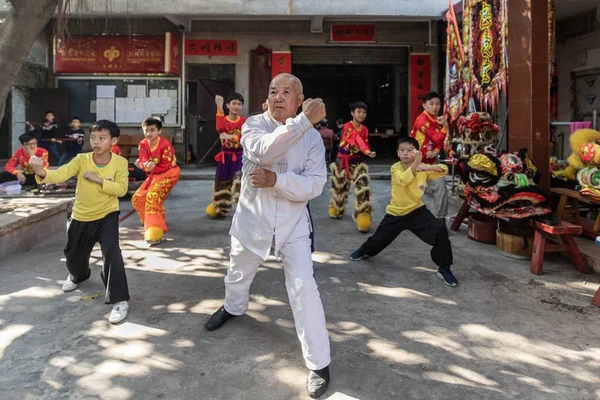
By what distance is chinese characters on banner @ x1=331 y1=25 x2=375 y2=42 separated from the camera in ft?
42.6

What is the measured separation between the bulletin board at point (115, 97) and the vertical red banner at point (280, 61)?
10.2 feet

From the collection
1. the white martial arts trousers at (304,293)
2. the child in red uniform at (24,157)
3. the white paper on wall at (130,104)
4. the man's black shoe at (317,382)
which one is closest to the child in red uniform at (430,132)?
the white martial arts trousers at (304,293)

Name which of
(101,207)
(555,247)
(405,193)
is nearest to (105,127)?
(101,207)

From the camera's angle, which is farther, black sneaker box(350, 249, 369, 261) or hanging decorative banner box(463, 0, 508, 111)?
hanging decorative banner box(463, 0, 508, 111)

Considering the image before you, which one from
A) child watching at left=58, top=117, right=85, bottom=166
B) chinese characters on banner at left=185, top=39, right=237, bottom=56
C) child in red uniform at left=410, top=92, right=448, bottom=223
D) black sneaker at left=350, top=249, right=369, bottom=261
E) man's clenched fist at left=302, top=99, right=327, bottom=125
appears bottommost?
black sneaker at left=350, top=249, right=369, bottom=261

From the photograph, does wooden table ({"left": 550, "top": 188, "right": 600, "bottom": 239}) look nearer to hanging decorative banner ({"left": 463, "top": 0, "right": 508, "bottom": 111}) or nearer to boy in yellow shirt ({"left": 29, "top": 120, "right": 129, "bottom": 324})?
hanging decorative banner ({"left": 463, "top": 0, "right": 508, "bottom": 111})

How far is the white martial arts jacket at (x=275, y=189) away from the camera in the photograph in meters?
2.45

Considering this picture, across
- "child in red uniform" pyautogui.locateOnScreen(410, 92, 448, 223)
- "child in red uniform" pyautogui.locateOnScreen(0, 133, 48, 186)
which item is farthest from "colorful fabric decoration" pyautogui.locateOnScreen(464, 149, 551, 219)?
"child in red uniform" pyautogui.locateOnScreen(0, 133, 48, 186)

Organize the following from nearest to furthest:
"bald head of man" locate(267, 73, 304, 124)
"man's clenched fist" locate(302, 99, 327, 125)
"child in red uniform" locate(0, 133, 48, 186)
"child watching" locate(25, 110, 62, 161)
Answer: "man's clenched fist" locate(302, 99, 327, 125), "bald head of man" locate(267, 73, 304, 124), "child in red uniform" locate(0, 133, 48, 186), "child watching" locate(25, 110, 62, 161)

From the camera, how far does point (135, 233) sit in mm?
5840

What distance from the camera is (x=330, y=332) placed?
2.99 m

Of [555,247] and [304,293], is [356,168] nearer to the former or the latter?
[555,247]

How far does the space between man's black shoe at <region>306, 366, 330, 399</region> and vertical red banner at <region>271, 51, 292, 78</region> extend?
11678 millimetres

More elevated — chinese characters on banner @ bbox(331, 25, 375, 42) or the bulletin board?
chinese characters on banner @ bbox(331, 25, 375, 42)
